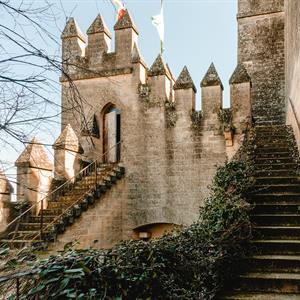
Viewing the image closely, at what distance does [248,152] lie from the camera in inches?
398

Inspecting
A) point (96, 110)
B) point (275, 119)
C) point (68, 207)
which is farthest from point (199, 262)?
point (275, 119)

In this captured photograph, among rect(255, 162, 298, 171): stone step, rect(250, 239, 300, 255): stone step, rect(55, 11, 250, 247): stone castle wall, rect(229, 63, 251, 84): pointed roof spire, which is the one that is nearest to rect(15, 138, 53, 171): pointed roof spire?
rect(250, 239, 300, 255): stone step

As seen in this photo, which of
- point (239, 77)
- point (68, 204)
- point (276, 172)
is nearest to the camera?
point (276, 172)

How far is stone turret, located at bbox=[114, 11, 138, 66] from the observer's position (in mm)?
14961

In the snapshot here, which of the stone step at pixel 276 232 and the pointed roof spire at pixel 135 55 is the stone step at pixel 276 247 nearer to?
the stone step at pixel 276 232

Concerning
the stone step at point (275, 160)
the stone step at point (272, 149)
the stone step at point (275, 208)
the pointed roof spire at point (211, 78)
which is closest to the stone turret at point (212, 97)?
the pointed roof spire at point (211, 78)

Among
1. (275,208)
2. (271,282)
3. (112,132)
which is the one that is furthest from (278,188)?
(112,132)

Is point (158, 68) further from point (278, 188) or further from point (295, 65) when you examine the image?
point (278, 188)

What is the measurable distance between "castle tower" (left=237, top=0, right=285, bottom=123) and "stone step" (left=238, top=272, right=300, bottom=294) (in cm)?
1216

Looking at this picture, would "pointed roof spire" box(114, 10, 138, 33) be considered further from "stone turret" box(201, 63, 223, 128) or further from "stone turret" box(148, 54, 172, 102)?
"stone turret" box(201, 63, 223, 128)

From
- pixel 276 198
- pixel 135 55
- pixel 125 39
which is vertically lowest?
pixel 276 198

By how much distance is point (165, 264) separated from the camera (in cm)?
536

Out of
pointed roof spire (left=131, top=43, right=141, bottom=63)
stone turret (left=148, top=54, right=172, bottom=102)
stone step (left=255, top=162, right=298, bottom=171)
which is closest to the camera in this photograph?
stone step (left=255, top=162, right=298, bottom=171)

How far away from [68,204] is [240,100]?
6289 millimetres
